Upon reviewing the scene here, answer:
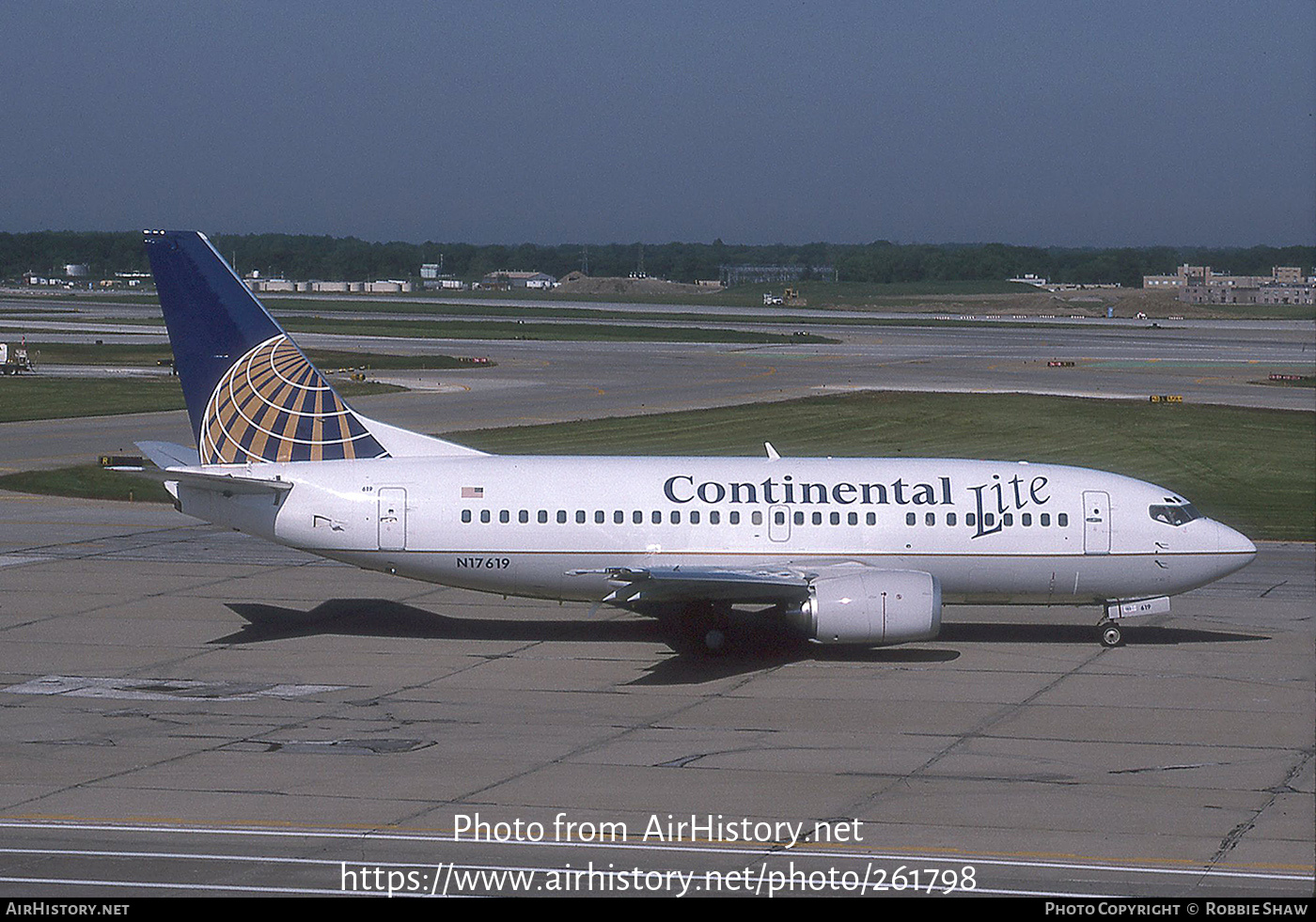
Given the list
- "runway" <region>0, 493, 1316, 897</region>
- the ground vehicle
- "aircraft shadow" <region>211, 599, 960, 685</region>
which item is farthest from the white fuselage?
the ground vehicle

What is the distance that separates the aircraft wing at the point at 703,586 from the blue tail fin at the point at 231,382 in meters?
6.87

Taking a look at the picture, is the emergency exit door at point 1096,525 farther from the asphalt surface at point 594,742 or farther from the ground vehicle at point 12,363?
the ground vehicle at point 12,363

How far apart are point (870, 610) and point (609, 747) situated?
6.91m

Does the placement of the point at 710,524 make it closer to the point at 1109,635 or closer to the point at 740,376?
the point at 1109,635

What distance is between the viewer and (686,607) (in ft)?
102

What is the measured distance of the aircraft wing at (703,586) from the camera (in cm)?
2748

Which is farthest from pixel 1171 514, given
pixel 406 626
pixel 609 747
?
pixel 406 626

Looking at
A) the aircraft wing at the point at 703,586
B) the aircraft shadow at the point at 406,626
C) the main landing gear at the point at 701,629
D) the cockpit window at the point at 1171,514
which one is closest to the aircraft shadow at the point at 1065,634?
the cockpit window at the point at 1171,514

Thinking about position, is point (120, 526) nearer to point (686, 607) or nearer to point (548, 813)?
point (686, 607)

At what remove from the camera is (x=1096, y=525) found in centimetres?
3098

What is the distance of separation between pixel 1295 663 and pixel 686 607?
39.8 feet

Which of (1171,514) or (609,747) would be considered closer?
(609,747)

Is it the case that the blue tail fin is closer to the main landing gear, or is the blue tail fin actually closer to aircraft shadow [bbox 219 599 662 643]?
aircraft shadow [bbox 219 599 662 643]
